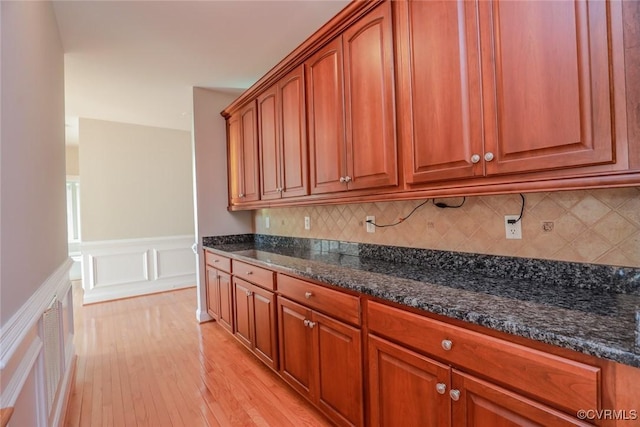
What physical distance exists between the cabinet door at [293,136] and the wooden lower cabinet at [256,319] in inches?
32.5

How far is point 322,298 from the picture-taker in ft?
5.58

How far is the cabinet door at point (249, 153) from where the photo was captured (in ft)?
9.93

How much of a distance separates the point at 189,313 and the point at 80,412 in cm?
194

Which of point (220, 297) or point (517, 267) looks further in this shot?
point (220, 297)

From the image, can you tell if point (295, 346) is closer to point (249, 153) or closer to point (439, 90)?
point (439, 90)

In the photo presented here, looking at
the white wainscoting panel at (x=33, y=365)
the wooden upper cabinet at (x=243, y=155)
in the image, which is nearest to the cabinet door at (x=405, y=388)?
the white wainscoting panel at (x=33, y=365)

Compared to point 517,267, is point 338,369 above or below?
below

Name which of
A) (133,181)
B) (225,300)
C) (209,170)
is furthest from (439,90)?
(133,181)

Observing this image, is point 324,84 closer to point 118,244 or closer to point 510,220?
point 510,220

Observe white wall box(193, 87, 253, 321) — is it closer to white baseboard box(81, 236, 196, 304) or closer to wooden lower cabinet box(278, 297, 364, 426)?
white baseboard box(81, 236, 196, 304)

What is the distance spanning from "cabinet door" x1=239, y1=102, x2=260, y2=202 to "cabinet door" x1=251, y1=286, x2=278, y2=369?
1054mm

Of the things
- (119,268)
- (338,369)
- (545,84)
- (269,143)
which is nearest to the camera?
(545,84)

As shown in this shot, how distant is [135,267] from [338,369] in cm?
436

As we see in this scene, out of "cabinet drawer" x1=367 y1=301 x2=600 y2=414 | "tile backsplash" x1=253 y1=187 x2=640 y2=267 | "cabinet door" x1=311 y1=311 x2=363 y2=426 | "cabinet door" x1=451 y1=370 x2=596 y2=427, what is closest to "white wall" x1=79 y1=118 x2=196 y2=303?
"tile backsplash" x1=253 y1=187 x2=640 y2=267
